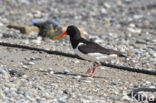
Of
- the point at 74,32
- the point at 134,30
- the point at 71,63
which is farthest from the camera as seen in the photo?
the point at 134,30

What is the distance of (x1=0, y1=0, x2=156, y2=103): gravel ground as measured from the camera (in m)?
7.98

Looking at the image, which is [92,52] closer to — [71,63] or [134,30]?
[71,63]

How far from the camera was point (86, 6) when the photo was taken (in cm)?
2405

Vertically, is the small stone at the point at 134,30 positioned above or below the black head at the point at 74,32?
below

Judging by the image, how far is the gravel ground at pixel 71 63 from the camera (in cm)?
798

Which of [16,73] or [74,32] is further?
[74,32]

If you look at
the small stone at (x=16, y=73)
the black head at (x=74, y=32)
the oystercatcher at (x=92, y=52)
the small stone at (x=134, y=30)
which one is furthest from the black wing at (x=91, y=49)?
the small stone at (x=134, y=30)

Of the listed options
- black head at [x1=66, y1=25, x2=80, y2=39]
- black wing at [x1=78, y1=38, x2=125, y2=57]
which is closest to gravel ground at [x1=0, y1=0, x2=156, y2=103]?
black wing at [x1=78, y1=38, x2=125, y2=57]

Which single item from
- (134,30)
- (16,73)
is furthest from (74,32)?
(134,30)

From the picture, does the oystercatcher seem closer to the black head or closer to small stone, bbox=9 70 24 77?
the black head

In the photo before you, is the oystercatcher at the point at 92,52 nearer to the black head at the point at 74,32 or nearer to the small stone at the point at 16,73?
the black head at the point at 74,32

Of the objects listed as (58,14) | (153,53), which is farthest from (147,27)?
(153,53)

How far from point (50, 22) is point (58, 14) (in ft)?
22.1

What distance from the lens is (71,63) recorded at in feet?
35.7
